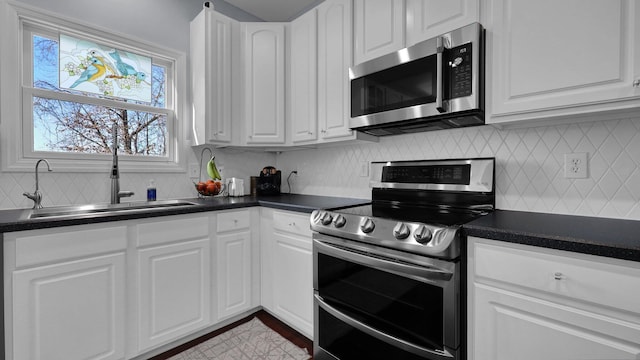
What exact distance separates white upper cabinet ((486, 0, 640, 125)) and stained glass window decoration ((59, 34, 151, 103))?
249cm

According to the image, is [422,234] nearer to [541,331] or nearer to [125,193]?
[541,331]

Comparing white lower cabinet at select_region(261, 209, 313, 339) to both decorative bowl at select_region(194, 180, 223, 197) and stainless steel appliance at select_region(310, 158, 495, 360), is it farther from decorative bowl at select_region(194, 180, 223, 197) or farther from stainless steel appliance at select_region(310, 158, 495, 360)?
decorative bowl at select_region(194, 180, 223, 197)

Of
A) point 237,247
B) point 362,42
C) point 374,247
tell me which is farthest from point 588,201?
point 237,247

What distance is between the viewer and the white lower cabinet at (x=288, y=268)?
6.22 ft

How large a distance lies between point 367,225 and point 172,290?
1317 mm

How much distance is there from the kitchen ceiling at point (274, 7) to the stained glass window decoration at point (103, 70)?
1.07 metres

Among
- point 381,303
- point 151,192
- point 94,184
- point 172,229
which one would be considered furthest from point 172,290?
point 381,303

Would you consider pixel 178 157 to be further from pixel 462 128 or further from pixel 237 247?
pixel 462 128

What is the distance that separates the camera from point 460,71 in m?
1.46

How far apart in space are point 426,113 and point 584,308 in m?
1.05

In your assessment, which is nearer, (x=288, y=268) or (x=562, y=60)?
(x=562, y=60)

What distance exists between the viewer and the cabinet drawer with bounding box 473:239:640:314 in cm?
88

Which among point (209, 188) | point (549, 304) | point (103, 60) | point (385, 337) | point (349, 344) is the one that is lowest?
point (349, 344)

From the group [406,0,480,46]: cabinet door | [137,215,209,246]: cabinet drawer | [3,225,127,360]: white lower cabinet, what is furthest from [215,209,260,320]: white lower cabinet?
[406,0,480,46]: cabinet door
